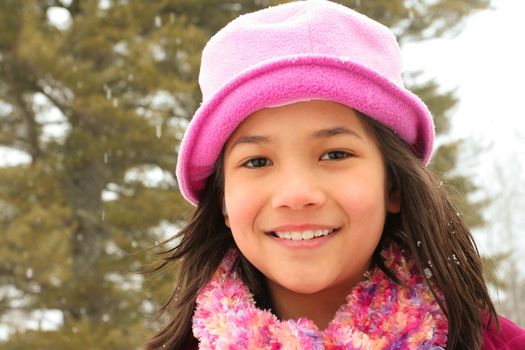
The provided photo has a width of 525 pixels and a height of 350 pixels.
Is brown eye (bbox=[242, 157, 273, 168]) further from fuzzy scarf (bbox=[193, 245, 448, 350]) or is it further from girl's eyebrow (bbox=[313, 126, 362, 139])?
fuzzy scarf (bbox=[193, 245, 448, 350])

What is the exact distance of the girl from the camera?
5.32ft

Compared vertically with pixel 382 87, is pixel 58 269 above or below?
below

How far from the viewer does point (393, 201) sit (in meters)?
1.84

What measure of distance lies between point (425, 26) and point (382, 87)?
7.96 m

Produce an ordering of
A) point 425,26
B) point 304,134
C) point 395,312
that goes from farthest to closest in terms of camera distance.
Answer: point 425,26, point 395,312, point 304,134

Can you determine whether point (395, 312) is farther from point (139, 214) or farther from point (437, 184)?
point (139, 214)

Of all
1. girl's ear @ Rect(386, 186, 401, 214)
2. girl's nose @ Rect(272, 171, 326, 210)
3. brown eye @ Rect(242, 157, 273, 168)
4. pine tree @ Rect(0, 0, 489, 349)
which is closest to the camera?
girl's nose @ Rect(272, 171, 326, 210)

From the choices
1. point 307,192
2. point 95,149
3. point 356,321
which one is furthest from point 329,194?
point 95,149

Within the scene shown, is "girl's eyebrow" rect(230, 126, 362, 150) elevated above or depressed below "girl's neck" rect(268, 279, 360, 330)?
above

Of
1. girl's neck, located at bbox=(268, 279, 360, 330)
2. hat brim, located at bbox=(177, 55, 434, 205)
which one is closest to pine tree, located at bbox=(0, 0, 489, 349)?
girl's neck, located at bbox=(268, 279, 360, 330)

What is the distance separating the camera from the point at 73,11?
364 inches

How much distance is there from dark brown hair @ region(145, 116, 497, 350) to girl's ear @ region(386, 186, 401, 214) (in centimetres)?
1

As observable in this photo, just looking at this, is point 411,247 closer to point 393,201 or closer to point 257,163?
point 393,201

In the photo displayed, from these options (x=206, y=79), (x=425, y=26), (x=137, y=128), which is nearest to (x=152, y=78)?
(x=137, y=128)
